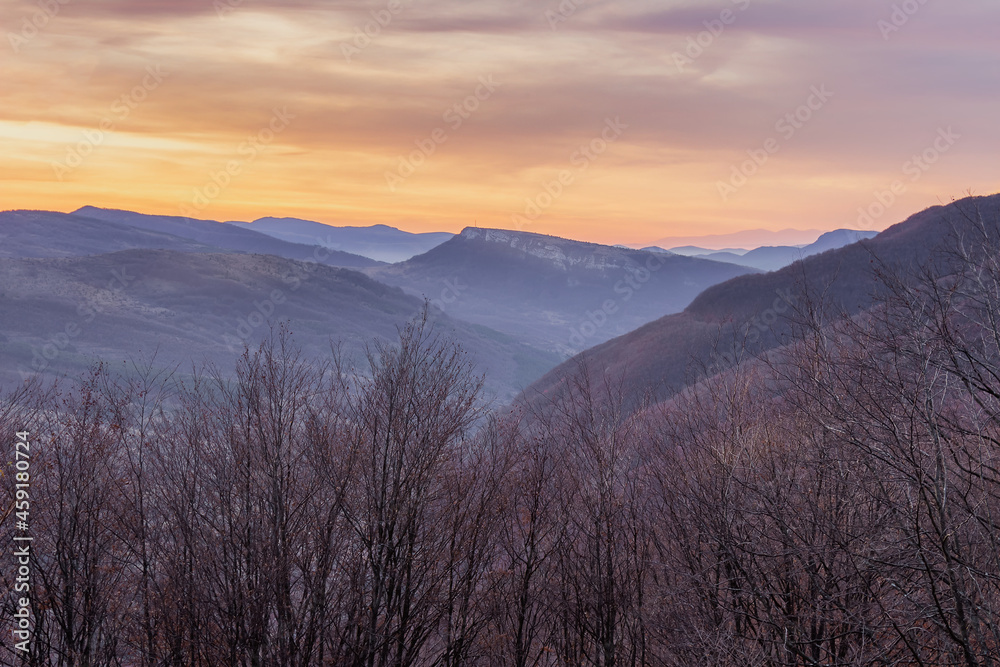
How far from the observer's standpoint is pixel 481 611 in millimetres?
24172

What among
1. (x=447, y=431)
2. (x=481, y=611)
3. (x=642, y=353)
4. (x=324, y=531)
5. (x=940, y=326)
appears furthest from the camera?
(x=642, y=353)

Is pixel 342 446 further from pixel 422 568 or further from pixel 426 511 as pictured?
pixel 422 568

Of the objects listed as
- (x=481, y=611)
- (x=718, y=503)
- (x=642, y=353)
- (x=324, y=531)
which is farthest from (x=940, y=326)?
(x=642, y=353)

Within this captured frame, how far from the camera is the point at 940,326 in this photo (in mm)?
11727

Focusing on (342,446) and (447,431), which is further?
(342,446)

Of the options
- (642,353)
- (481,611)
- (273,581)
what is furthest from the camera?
(642,353)

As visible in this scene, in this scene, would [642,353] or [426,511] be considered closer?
[426,511]

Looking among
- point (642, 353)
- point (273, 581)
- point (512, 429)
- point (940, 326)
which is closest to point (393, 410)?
point (273, 581)

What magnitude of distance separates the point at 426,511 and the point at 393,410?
11.0 feet

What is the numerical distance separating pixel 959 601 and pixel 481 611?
16.7 metres

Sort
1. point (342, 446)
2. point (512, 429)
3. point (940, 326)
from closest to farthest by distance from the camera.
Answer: point (940, 326)
point (342, 446)
point (512, 429)

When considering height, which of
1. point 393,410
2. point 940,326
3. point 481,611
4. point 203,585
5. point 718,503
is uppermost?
point 940,326

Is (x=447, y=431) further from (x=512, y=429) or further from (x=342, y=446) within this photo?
(x=512, y=429)

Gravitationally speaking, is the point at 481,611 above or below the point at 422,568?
below
